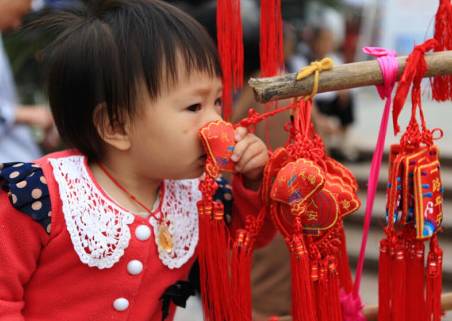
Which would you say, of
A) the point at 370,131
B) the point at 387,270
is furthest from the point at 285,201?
the point at 370,131

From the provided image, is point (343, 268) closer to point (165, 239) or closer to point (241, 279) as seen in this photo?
point (241, 279)

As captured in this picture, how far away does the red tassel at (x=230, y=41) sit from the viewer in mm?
1046

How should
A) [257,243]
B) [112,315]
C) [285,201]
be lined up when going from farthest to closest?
[257,243] → [112,315] → [285,201]

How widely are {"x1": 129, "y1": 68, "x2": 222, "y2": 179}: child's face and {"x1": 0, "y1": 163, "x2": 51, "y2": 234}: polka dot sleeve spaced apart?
0.16 metres

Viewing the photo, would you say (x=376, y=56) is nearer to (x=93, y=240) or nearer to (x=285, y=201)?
(x=285, y=201)

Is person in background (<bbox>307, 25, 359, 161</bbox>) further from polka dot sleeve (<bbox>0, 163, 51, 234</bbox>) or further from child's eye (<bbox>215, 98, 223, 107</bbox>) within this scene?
polka dot sleeve (<bbox>0, 163, 51, 234</bbox>)

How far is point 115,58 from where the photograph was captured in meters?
1.00

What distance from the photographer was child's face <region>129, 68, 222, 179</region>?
100cm

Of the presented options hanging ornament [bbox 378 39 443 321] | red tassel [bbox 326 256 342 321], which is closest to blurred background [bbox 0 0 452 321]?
hanging ornament [bbox 378 39 443 321]

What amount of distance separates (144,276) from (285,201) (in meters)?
0.29

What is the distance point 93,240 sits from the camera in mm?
1016

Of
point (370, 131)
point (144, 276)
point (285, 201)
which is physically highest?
point (285, 201)

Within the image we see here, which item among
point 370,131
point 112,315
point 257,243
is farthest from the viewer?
point 370,131

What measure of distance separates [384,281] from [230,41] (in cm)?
46
